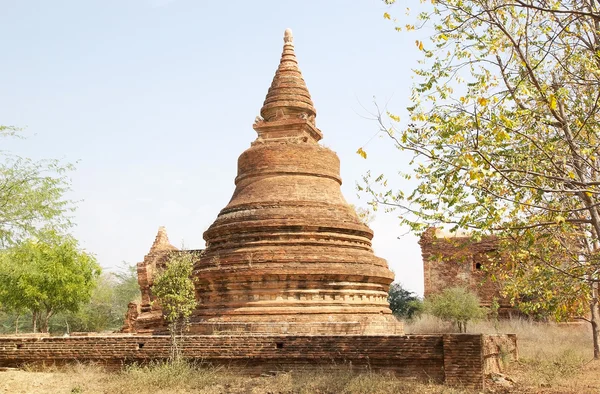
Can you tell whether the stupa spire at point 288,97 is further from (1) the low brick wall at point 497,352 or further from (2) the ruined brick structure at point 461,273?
(2) the ruined brick structure at point 461,273

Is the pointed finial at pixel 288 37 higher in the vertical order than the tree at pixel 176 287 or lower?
higher

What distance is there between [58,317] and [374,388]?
3656cm

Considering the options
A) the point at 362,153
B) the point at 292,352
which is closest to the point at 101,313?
the point at 292,352

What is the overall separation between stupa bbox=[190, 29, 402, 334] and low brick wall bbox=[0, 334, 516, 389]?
203cm

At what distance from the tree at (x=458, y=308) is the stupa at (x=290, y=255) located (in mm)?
11793

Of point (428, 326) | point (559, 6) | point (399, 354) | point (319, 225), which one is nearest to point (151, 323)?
point (319, 225)

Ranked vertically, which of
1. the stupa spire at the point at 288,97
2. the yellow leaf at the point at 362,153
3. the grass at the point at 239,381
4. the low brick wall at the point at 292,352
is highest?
the stupa spire at the point at 288,97

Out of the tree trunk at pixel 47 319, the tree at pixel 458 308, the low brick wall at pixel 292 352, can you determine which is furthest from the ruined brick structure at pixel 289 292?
the tree at pixel 458 308

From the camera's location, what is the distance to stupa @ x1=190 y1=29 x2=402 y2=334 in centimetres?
1485

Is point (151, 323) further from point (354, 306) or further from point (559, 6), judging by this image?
point (559, 6)

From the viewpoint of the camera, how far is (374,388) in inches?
415

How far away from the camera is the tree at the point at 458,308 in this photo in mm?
27359

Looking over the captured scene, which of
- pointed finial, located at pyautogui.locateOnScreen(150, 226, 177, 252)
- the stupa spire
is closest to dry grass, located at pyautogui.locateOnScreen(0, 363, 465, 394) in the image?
the stupa spire

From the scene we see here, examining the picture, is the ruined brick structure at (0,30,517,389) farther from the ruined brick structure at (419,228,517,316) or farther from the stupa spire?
the ruined brick structure at (419,228,517,316)
